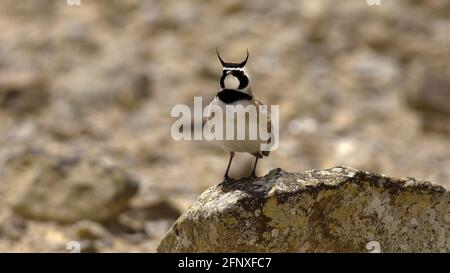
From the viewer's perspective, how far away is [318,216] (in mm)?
6406

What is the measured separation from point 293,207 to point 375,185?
2.26 feet

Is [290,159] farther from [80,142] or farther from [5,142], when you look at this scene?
[5,142]

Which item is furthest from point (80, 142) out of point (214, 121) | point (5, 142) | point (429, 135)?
point (214, 121)

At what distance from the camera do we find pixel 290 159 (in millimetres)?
13336

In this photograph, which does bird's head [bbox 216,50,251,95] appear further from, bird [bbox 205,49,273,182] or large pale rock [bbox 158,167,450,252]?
large pale rock [bbox 158,167,450,252]

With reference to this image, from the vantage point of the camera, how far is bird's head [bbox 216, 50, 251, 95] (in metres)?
6.45

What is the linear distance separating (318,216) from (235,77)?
1.19 m

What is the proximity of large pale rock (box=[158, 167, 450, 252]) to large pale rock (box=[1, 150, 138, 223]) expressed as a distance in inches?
147

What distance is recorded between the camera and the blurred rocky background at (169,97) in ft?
34.7

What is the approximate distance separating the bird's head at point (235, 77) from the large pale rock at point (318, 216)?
0.70 meters

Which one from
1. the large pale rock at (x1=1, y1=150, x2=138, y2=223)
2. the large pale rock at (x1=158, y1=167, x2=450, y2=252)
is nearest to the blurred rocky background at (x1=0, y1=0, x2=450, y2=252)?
the large pale rock at (x1=1, y1=150, x2=138, y2=223)

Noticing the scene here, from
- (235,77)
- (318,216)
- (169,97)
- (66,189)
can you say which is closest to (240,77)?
(235,77)

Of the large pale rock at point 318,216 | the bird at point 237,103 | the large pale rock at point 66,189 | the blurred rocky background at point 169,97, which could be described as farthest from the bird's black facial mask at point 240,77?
the large pale rock at point 66,189

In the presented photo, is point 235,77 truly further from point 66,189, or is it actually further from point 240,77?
point 66,189
